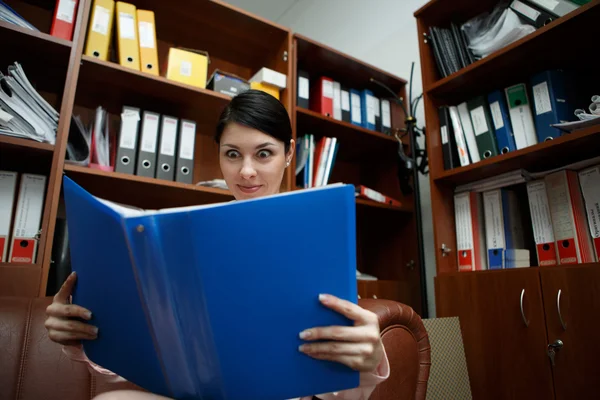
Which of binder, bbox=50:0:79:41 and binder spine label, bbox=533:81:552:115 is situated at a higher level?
binder, bbox=50:0:79:41

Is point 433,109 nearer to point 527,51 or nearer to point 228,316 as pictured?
point 527,51

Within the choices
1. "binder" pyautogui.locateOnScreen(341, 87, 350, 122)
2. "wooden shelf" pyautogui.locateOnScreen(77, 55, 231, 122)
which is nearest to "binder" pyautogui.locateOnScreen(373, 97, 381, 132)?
"binder" pyautogui.locateOnScreen(341, 87, 350, 122)

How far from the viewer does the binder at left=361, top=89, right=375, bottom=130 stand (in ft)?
7.04

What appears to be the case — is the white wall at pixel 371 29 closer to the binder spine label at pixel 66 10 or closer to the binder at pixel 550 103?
the binder at pixel 550 103

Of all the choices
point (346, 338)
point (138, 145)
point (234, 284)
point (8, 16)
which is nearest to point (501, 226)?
point (346, 338)

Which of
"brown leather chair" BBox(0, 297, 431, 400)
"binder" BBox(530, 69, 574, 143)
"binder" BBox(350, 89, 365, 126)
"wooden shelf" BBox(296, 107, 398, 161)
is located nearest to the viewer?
"brown leather chair" BBox(0, 297, 431, 400)

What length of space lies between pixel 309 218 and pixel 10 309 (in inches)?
36.9

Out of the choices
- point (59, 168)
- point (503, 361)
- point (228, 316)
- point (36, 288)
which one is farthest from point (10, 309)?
point (503, 361)

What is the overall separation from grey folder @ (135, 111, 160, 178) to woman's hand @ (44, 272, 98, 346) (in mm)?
913

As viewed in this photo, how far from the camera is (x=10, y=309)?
1.00 metres

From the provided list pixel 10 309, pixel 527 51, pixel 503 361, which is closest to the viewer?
pixel 10 309

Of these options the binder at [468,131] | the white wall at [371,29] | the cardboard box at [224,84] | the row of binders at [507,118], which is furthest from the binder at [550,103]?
the cardboard box at [224,84]

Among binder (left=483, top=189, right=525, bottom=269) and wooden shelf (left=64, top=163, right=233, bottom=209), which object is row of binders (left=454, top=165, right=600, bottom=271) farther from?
wooden shelf (left=64, top=163, right=233, bottom=209)

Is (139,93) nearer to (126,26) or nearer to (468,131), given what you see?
(126,26)
